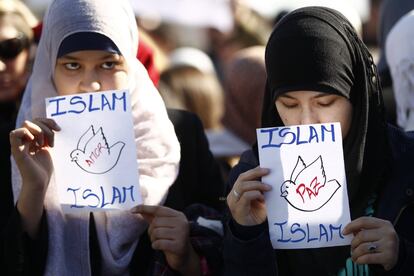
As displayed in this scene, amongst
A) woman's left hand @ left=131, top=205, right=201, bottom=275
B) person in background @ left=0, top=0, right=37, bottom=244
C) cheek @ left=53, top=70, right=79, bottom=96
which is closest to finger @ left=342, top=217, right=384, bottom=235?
woman's left hand @ left=131, top=205, right=201, bottom=275

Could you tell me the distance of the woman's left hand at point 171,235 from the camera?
387 cm

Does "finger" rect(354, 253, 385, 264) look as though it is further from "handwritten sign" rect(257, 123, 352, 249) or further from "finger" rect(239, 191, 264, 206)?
"finger" rect(239, 191, 264, 206)

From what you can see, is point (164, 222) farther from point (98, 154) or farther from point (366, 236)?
point (366, 236)

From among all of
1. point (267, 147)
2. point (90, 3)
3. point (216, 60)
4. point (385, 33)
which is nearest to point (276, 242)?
point (267, 147)

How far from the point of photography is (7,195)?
4211 millimetres

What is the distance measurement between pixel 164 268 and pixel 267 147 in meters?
0.66

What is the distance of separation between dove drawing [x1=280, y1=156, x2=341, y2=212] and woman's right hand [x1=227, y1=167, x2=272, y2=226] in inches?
2.9

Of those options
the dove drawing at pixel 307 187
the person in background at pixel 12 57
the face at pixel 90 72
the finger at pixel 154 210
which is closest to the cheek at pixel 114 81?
the face at pixel 90 72

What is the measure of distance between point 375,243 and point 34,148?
1.30 meters

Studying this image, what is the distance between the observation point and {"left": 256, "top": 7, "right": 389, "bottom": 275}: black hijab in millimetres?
3662

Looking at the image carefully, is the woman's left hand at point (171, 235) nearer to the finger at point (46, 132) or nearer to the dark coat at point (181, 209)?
the dark coat at point (181, 209)

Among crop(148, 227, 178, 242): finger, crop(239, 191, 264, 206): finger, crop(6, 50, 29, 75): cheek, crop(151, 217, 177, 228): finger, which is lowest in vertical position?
crop(148, 227, 178, 242): finger

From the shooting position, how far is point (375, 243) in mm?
3410

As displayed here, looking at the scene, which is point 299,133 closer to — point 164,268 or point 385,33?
point 164,268
